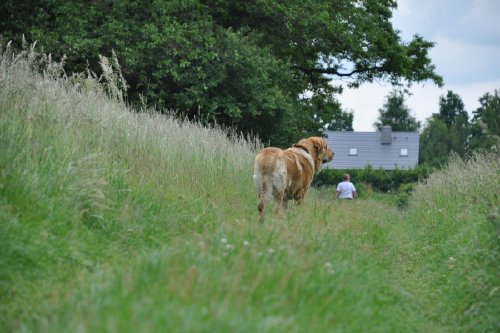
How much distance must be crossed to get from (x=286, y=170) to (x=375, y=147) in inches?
2577

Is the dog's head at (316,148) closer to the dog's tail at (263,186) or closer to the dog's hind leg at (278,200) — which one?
the dog's hind leg at (278,200)

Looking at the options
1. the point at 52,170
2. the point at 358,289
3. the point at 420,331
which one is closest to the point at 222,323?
the point at 358,289

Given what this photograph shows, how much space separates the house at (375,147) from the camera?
7375cm

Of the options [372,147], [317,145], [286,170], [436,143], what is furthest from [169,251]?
[436,143]

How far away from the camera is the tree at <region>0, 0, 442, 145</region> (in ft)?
66.9

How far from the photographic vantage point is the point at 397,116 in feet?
330

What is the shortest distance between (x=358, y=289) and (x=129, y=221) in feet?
9.80

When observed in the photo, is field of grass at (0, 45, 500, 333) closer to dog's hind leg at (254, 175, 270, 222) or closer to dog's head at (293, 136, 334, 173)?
dog's hind leg at (254, 175, 270, 222)

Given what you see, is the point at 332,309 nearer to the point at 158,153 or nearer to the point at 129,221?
the point at 129,221

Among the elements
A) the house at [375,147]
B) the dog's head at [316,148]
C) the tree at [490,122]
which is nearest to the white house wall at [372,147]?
the house at [375,147]

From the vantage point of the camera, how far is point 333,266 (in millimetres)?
6098

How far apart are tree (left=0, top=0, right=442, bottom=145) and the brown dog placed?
6863 mm

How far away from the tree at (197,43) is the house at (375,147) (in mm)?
48569

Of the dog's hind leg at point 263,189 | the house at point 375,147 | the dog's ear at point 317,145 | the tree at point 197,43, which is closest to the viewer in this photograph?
the dog's hind leg at point 263,189
